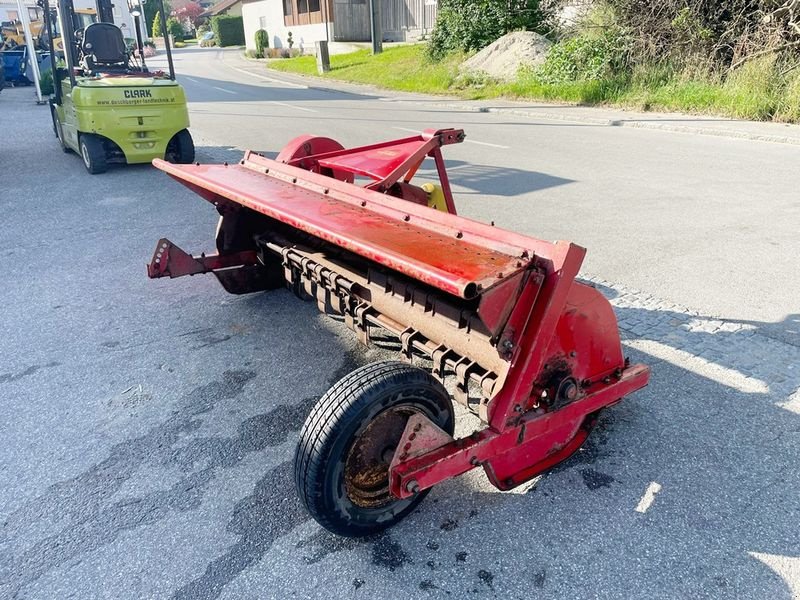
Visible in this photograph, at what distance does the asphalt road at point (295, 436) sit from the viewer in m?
2.32

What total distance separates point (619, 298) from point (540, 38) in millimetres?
15547

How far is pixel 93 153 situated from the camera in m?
8.91

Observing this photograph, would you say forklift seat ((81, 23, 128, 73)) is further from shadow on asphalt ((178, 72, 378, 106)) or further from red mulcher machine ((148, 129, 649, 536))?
red mulcher machine ((148, 129, 649, 536))

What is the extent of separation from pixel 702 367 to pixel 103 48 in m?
9.92

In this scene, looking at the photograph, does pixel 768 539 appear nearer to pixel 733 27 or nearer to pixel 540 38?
pixel 733 27

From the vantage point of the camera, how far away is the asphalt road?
A: 7.60 ft

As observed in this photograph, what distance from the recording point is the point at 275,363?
383 centimetres

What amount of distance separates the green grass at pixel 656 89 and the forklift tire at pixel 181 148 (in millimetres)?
9604

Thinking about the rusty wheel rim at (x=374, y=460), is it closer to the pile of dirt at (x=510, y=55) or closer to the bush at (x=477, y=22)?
the pile of dirt at (x=510, y=55)

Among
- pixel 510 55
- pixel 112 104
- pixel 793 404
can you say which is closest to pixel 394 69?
pixel 510 55

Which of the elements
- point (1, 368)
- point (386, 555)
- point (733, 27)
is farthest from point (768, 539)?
point (733, 27)

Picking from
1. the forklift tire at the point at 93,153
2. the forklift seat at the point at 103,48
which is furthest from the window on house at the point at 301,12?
the forklift tire at the point at 93,153

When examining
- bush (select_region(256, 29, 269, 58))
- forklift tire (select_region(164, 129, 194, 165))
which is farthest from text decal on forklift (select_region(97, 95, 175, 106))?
bush (select_region(256, 29, 269, 58))

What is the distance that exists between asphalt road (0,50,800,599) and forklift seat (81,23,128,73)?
13.6 feet
